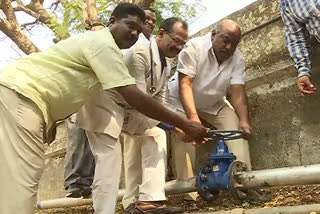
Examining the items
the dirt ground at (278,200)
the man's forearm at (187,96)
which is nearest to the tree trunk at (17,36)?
the man's forearm at (187,96)

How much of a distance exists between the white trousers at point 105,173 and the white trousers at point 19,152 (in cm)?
56

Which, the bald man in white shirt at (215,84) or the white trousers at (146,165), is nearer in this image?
the white trousers at (146,165)

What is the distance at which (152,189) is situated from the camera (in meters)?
3.72

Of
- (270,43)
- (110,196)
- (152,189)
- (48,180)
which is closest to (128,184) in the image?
(152,189)

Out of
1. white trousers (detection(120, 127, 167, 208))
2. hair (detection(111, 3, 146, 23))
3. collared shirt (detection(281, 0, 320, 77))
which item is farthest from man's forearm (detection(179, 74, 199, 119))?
hair (detection(111, 3, 146, 23))

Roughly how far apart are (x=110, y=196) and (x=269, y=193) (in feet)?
4.27

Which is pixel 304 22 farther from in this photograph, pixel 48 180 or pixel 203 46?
pixel 48 180

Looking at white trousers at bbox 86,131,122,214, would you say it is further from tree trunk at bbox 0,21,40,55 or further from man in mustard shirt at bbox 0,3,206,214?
tree trunk at bbox 0,21,40,55

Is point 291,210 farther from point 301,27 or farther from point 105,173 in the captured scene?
point 301,27

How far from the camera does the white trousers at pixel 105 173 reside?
3.33 metres

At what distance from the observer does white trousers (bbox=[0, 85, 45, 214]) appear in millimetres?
2727

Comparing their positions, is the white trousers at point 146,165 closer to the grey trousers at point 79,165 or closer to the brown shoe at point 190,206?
the brown shoe at point 190,206

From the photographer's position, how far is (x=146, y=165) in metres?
3.85

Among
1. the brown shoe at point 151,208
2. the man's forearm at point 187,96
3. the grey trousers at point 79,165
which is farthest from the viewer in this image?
the grey trousers at point 79,165
